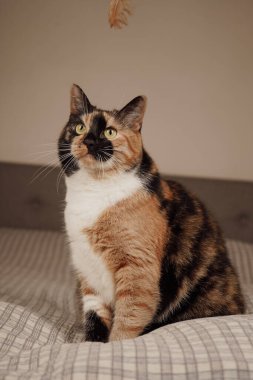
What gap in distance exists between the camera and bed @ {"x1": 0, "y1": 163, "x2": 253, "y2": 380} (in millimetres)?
968

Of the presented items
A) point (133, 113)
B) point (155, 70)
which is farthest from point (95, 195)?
point (155, 70)

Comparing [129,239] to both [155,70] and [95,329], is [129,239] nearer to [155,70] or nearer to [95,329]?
[95,329]

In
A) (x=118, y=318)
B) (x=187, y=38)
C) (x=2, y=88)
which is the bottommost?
(x=118, y=318)

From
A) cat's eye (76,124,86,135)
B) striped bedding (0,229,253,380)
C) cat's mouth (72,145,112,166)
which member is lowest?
striped bedding (0,229,253,380)

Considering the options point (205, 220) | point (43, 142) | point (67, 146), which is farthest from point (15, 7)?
point (205, 220)

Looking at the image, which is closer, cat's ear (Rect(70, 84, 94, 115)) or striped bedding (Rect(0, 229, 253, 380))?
striped bedding (Rect(0, 229, 253, 380))

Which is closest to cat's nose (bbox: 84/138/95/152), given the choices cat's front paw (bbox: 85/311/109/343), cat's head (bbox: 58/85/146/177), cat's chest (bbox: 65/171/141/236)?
cat's head (bbox: 58/85/146/177)

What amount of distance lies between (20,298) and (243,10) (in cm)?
180

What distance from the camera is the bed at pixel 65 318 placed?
968mm

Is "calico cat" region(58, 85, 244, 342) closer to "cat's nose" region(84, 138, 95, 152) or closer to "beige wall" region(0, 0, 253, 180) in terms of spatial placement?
"cat's nose" region(84, 138, 95, 152)

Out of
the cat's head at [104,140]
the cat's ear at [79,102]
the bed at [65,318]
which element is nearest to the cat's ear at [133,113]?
the cat's head at [104,140]

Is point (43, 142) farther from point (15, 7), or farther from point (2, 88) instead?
point (15, 7)

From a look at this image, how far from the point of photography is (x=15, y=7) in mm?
2594

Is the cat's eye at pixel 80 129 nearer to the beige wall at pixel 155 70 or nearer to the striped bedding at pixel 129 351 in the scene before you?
the striped bedding at pixel 129 351
